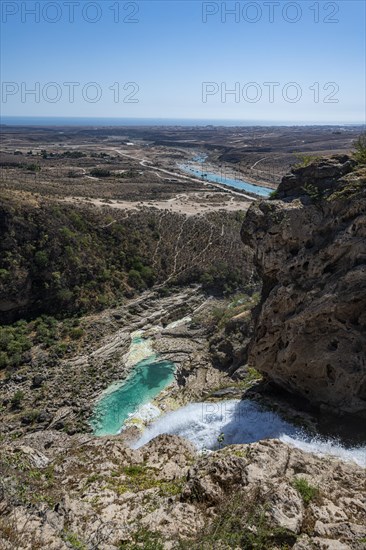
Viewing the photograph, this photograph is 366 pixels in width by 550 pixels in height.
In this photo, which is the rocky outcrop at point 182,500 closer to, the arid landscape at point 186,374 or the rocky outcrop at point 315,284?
the arid landscape at point 186,374

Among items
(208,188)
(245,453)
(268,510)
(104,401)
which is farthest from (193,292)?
(208,188)

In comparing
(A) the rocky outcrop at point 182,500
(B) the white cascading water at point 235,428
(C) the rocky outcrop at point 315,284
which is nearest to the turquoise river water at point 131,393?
(B) the white cascading water at point 235,428

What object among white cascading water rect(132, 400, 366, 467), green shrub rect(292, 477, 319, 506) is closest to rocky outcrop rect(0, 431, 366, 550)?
green shrub rect(292, 477, 319, 506)

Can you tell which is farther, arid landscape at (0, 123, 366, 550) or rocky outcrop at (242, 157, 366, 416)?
rocky outcrop at (242, 157, 366, 416)

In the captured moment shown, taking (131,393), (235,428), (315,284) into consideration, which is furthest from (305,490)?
(131,393)

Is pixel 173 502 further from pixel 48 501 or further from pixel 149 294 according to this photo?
pixel 149 294

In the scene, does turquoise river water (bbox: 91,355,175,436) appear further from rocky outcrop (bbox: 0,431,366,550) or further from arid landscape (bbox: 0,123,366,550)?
rocky outcrop (bbox: 0,431,366,550)

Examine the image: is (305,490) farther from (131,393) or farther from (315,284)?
(131,393)
